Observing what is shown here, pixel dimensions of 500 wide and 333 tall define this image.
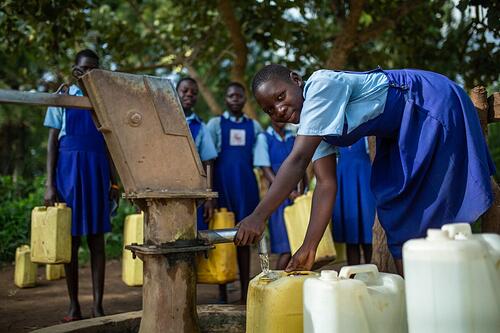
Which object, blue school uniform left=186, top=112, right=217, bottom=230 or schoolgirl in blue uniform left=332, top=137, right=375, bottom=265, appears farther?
schoolgirl in blue uniform left=332, top=137, right=375, bottom=265

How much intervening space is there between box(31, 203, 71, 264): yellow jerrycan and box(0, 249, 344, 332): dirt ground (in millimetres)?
529

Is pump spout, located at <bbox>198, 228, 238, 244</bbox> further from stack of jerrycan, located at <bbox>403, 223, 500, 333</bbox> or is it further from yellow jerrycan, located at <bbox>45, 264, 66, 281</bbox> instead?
yellow jerrycan, located at <bbox>45, 264, 66, 281</bbox>

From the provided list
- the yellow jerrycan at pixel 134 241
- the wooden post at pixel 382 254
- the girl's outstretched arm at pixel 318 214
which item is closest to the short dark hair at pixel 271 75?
the girl's outstretched arm at pixel 318 214

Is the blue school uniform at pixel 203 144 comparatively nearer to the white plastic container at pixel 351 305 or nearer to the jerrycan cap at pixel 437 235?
the white plastic container at pixel 351 305

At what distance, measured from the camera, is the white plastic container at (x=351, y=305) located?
190cm

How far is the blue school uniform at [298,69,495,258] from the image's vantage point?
2217 mm

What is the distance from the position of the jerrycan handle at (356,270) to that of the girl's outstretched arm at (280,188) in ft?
1.25

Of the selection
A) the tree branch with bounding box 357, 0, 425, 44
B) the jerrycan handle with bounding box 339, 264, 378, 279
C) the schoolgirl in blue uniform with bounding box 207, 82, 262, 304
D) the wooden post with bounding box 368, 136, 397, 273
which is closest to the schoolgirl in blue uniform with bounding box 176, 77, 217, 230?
the schoolgirl in blue uniform with bounding box 207, 82, 262, 304

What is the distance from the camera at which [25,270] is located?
5.61 m

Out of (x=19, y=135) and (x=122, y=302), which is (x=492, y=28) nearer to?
(x=122, y=302)

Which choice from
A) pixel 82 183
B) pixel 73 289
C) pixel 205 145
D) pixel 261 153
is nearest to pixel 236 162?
pixel 261 153

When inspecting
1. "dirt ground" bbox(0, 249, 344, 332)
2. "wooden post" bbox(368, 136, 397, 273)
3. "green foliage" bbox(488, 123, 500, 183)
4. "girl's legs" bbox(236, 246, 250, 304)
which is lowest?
"dirt ground" bbox(0, 249, 344, 332)

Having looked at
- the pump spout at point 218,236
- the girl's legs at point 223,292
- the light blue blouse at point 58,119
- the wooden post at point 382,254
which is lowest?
the girl's legs at point 223,292

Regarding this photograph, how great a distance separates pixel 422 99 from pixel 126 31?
570 cm
